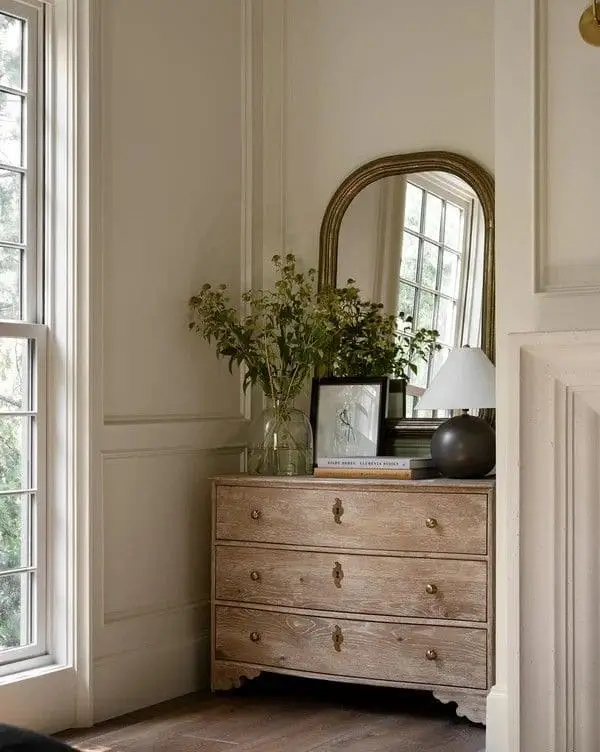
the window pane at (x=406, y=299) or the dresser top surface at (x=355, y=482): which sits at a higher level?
the window pane at (x=406, y=299)

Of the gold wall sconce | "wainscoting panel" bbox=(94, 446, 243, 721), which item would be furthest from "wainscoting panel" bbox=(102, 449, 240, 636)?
the gold wall sconce

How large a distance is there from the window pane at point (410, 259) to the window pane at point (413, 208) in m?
0.04

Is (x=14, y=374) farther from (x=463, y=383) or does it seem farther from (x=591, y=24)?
(x=591, y=24)

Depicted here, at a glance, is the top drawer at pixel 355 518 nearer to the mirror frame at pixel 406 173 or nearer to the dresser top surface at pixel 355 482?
the dresser top surface at pixel 355 482

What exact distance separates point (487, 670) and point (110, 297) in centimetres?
176

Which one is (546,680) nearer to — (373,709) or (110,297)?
(373,709)

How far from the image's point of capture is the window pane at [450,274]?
4.31 m

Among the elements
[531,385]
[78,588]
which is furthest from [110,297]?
[531,385]

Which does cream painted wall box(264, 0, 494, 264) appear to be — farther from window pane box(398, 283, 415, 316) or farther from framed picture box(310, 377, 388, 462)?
framed picture box(310, 377, 388, 462)

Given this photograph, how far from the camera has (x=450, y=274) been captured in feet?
14.2

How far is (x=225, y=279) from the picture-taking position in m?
4.60

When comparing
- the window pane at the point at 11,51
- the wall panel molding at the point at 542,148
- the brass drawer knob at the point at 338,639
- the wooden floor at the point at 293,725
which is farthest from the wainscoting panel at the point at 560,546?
the window pane at the point at 11,51

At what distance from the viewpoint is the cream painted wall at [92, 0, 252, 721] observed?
13.2 feet

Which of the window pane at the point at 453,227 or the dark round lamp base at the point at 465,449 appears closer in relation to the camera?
the dark round lamp base at the point at 465,449
